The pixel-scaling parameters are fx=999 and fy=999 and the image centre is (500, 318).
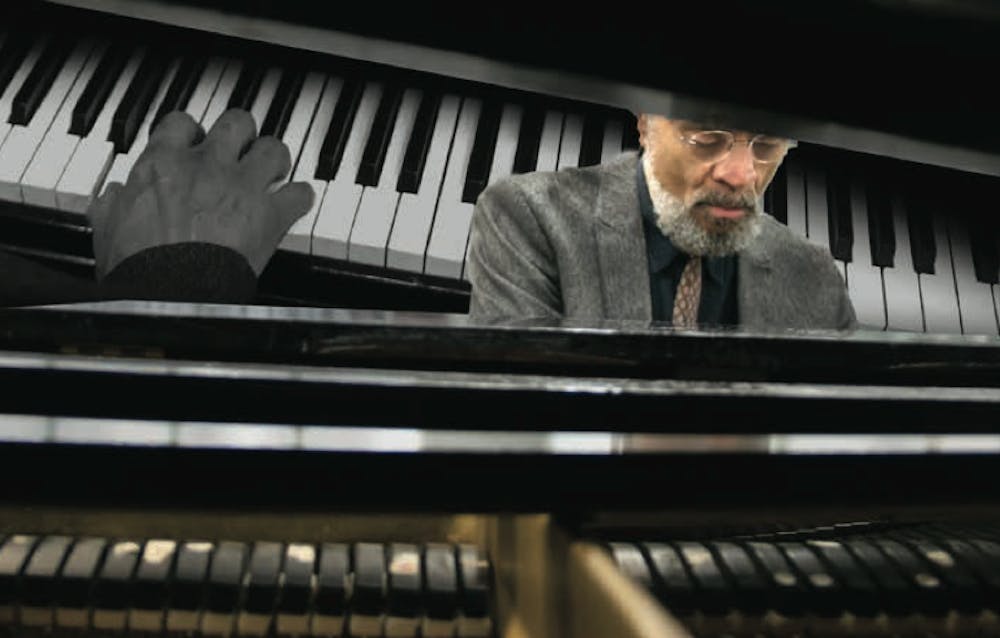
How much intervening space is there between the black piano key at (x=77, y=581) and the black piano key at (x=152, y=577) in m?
0.04

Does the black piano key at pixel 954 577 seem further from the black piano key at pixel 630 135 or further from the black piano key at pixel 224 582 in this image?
the black piano key at pixel 630 135

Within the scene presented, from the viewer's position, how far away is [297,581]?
36.6 inches

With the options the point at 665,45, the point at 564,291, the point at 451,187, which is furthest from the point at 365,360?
the point at 451,187

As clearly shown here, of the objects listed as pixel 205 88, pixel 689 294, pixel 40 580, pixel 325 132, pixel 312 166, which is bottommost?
pixel 40 580

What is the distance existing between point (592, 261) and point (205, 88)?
4.02 ft

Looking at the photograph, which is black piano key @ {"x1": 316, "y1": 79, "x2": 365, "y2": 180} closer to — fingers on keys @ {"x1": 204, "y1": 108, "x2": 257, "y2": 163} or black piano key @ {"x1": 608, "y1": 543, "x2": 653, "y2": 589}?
fingers on keys @ {"x1": 204, "y1": 108, "x2": 257, "y2": 163}

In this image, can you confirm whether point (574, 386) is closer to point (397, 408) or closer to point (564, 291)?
point (397, 408)

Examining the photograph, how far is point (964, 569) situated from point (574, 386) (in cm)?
52

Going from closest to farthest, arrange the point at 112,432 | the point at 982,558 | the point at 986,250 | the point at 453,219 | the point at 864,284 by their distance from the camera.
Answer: the point at 112,432
the point at 982,558
the point at 453,219
the point at 864,284
the point at 986,250

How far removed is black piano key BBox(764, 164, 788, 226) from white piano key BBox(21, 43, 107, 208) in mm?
1879

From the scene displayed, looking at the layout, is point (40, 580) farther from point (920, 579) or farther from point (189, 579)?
point (920, 579)

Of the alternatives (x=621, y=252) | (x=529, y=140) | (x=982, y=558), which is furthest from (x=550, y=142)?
(x=982, y=558)

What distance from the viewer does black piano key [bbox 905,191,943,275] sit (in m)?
2.66

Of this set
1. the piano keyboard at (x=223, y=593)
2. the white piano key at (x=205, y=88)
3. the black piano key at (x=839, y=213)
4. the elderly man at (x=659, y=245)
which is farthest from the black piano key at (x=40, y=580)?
the black piano key at (x=839, y=213)
